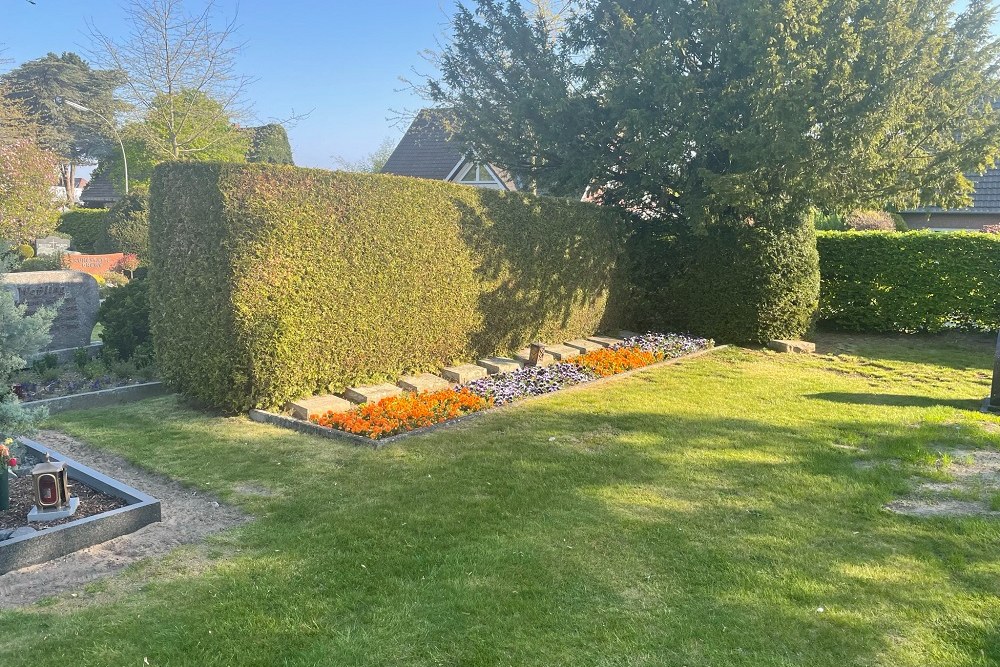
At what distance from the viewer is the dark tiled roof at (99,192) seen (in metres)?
47.8

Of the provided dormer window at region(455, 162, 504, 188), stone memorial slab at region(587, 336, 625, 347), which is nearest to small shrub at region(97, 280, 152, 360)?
stone memorial slab at region(587, 336, 625, 347)

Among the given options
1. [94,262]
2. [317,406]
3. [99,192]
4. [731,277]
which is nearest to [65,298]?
[317,406]

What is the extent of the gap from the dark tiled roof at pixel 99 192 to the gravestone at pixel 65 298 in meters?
43.2

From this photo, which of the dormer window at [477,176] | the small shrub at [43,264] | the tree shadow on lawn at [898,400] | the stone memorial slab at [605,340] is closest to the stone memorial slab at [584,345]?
the stone memorial slab at [605,340]

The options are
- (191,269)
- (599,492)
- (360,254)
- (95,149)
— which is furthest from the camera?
(95,149)

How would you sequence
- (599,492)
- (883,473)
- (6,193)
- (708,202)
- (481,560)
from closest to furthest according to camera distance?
1. (481,560)
2. (599,492)
3. (883,473)
4. (708,202)
5. (6,193)

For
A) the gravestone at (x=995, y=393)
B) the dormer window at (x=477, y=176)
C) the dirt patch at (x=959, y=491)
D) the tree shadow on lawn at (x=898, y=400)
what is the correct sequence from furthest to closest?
1. the dormer window at (x=477, y=176)
2. the tree shadow on lawn at (x=898, y=400)
3. the gravestone at (x=995, y=393)
4. the dirt patch at (x=959, y=491)

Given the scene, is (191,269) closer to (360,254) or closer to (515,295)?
(360,254)

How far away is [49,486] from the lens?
422 cm

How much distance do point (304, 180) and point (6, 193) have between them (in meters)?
18.5

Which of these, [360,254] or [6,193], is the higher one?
[6,193]

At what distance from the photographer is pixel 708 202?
11375mm

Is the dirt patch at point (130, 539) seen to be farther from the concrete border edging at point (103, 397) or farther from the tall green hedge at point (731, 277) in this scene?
the tall green hedge at point (731, 277)

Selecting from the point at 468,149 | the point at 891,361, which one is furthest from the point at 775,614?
the point at 468,149
